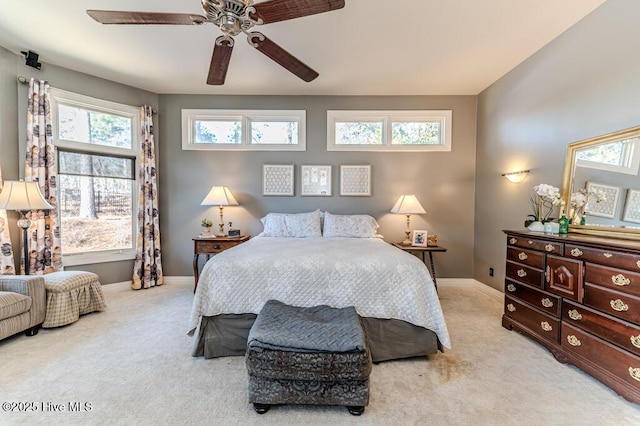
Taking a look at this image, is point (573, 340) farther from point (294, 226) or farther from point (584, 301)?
point (294, 226)

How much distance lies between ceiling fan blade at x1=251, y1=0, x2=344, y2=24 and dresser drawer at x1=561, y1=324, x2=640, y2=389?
2857 mm

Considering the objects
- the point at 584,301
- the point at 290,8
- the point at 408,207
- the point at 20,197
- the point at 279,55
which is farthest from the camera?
the point at 408,207

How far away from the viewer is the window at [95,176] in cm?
346

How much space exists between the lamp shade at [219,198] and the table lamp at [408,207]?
245 cm

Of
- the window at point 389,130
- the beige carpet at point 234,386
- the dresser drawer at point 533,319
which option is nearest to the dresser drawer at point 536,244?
the dresser drawer at point 533,319

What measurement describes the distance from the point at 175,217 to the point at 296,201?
6.41 ft

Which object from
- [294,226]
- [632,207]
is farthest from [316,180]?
[632,207]

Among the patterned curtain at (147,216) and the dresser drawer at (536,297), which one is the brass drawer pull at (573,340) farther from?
the patterned curtain at (147,216)

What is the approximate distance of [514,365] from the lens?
207 cm

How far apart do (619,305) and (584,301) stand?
221 mm

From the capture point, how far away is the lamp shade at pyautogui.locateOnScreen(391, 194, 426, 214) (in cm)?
376

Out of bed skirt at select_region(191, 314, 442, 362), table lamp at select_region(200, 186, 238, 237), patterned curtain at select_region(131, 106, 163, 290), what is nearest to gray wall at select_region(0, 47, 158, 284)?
patterned curtain at select_region(131, 106, 163, 290)

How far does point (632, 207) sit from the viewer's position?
1975mm

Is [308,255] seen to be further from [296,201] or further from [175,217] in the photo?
[175,217]
